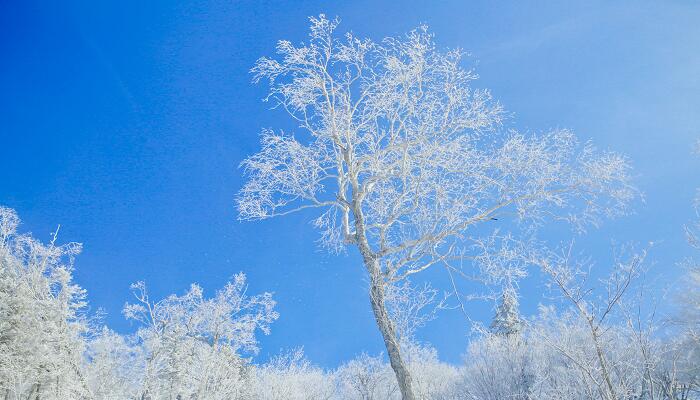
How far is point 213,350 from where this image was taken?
1930 cm

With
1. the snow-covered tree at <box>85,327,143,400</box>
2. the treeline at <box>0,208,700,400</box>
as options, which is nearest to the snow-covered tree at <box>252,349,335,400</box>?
the treeline at <box>0,208,700,400</box>

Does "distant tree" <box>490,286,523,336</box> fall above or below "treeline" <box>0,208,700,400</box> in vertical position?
above

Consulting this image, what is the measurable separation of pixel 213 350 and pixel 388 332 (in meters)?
14.4

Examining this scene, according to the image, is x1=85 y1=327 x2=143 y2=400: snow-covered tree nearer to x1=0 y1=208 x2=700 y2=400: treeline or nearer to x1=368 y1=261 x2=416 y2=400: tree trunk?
x1=0 y1=208 x2=700 y2=400: treeline

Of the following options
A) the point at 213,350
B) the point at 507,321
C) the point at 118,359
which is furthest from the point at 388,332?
the point at 507,321

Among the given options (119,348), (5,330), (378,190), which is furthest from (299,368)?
(378,190)

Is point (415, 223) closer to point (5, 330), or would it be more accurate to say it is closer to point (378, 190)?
point (378, 190)

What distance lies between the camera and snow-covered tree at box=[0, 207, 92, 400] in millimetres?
14375

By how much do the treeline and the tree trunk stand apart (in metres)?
0.23

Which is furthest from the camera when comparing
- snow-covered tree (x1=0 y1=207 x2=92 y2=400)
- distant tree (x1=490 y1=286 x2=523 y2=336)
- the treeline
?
distant tree (x1=490 y1=286 x2=523 y2=336)

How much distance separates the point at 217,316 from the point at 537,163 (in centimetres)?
1921

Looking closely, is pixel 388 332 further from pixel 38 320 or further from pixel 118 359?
pixel 118 359

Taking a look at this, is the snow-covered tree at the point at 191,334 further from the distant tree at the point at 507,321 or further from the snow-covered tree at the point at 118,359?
the distant tree at the point at 507,321

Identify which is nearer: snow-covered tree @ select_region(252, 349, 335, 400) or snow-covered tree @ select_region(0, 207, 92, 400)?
snow-covered tree @ select_region(0, 207, 92, 400)
